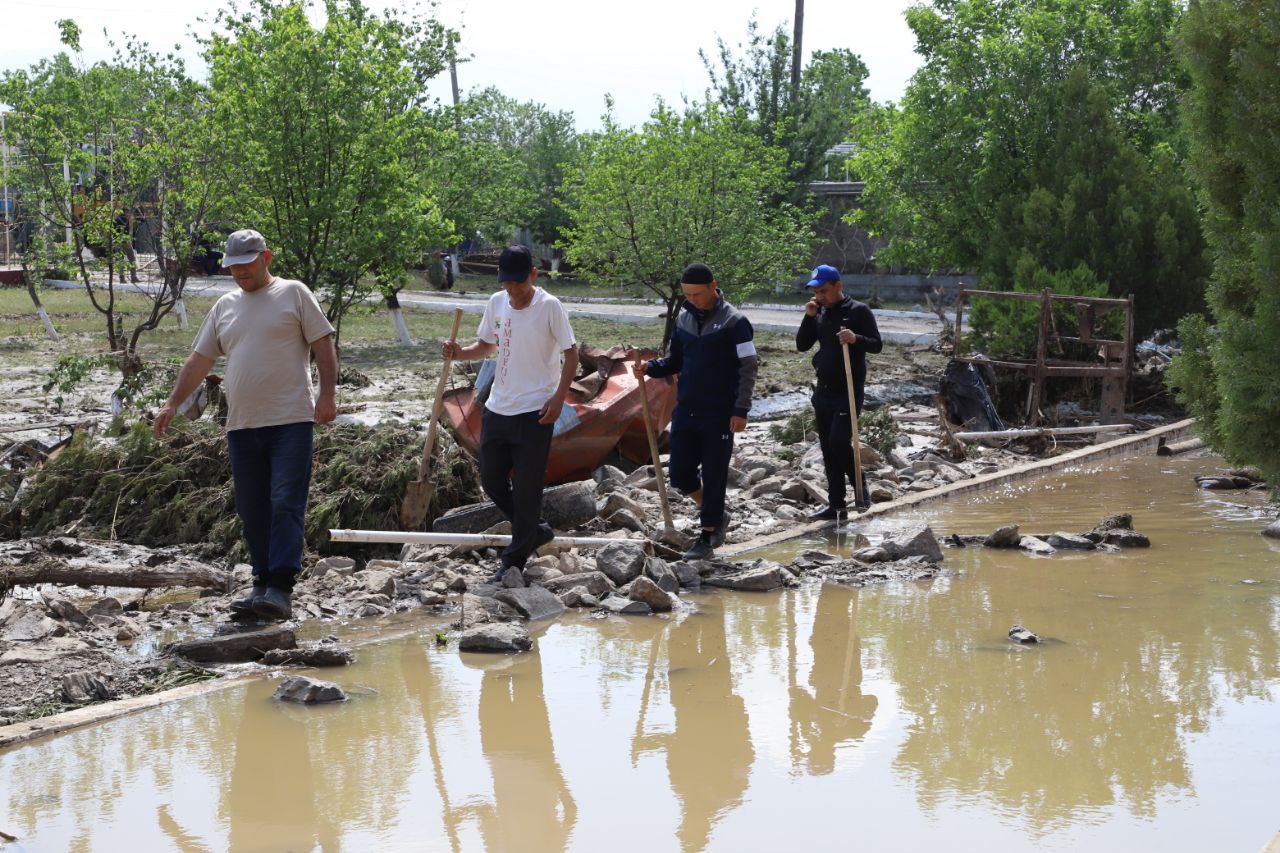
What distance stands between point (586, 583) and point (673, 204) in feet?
A: 44.5

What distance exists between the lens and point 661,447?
36.2 feet

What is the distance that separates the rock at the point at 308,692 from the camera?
535cm

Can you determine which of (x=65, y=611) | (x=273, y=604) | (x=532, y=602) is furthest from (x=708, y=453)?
(x=65, y=611)

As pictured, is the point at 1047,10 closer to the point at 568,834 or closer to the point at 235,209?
the point at 235,209

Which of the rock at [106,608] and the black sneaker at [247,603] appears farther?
the rock at [106,608]

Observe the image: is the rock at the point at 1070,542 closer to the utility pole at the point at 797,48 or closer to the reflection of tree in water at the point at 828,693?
the reflection of tree in water at the point at 828,693

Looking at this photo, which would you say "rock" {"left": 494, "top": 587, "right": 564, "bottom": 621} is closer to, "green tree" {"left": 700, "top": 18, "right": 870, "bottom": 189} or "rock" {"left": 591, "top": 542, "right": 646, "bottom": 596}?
"rock" {"left": 591, "top": 542, "right": 646, "bottom": 596}

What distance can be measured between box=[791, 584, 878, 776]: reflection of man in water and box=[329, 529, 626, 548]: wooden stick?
1.56 m

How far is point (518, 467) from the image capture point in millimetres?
7277

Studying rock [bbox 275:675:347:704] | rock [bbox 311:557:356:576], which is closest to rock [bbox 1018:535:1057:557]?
rock [bbox 311:557:356:576]

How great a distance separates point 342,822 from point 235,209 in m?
13.5

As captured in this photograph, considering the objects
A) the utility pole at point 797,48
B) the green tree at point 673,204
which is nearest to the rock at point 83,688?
the green tree at point 673,204

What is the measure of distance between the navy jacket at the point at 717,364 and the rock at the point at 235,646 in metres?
3.03

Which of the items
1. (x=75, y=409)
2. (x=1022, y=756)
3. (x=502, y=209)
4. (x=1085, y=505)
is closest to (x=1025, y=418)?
(x=1085, y=505)
